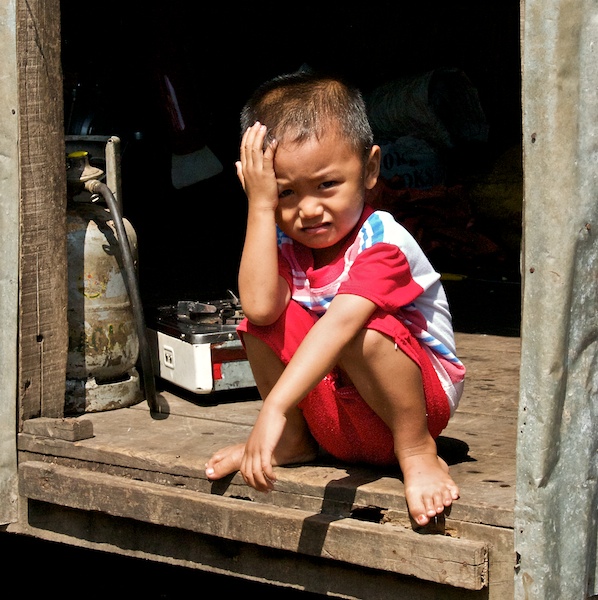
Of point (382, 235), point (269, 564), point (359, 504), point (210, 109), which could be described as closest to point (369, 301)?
point (382, 235)

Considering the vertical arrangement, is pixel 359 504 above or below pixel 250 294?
below

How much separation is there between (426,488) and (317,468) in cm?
39

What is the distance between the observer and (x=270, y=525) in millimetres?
2523

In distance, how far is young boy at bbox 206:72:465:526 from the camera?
2.28 meters

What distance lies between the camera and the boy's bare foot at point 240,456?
8.68ft

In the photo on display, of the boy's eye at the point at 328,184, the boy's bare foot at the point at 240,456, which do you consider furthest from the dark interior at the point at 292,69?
the boy's eye at the point at 328,184

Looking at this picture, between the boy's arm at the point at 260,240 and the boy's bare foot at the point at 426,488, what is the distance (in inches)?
18.5

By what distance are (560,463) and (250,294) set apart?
78 cm

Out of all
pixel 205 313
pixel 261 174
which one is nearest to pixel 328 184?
pixel 261 174

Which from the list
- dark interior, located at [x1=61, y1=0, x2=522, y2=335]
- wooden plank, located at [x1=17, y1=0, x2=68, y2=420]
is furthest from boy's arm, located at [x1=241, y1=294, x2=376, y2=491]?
dark interior, located at [x1=61, y1=0, x2=522, y2=335]

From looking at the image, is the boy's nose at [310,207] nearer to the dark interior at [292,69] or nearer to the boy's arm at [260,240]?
the boy's arm at [260,240]

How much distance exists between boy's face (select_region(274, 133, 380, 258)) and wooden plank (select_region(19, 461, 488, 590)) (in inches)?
26.2

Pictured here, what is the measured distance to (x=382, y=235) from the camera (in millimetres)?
2408

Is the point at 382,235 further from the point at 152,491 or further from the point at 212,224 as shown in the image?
the point at 212,224
